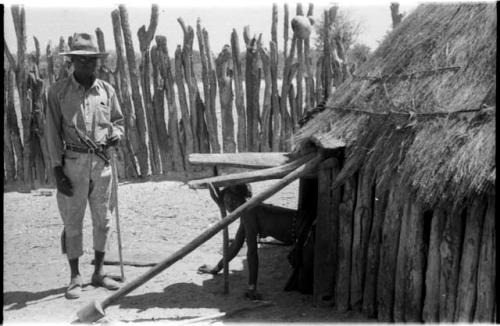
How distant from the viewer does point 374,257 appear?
498 centimetres

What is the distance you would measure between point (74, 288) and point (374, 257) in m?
2.55

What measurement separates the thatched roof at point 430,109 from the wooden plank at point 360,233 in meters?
0.20

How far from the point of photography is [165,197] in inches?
359

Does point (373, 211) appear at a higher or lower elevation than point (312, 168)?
lower

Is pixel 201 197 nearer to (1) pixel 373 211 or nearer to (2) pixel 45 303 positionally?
(2) pixel 45 303

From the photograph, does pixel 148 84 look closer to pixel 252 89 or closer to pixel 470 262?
pixel 252 89

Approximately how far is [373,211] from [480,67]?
129cm

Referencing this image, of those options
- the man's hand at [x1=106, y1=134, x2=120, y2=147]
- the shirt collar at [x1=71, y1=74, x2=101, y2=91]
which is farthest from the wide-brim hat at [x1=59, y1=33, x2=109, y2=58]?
the man's hand at [x1=106, y1=134, x2=120, y2=147]

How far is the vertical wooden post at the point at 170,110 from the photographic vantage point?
986 cm

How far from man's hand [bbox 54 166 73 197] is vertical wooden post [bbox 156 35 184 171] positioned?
176 inches

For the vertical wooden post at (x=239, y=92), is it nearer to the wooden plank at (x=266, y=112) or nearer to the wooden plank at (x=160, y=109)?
the wooden plank at (x=266, y=112)

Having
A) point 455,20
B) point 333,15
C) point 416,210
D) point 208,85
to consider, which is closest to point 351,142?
point 416,210

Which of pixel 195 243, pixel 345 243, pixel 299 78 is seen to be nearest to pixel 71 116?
pixel 195 243

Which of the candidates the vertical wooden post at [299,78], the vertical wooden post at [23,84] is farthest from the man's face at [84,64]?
the vertical wooden post at [299,78]
